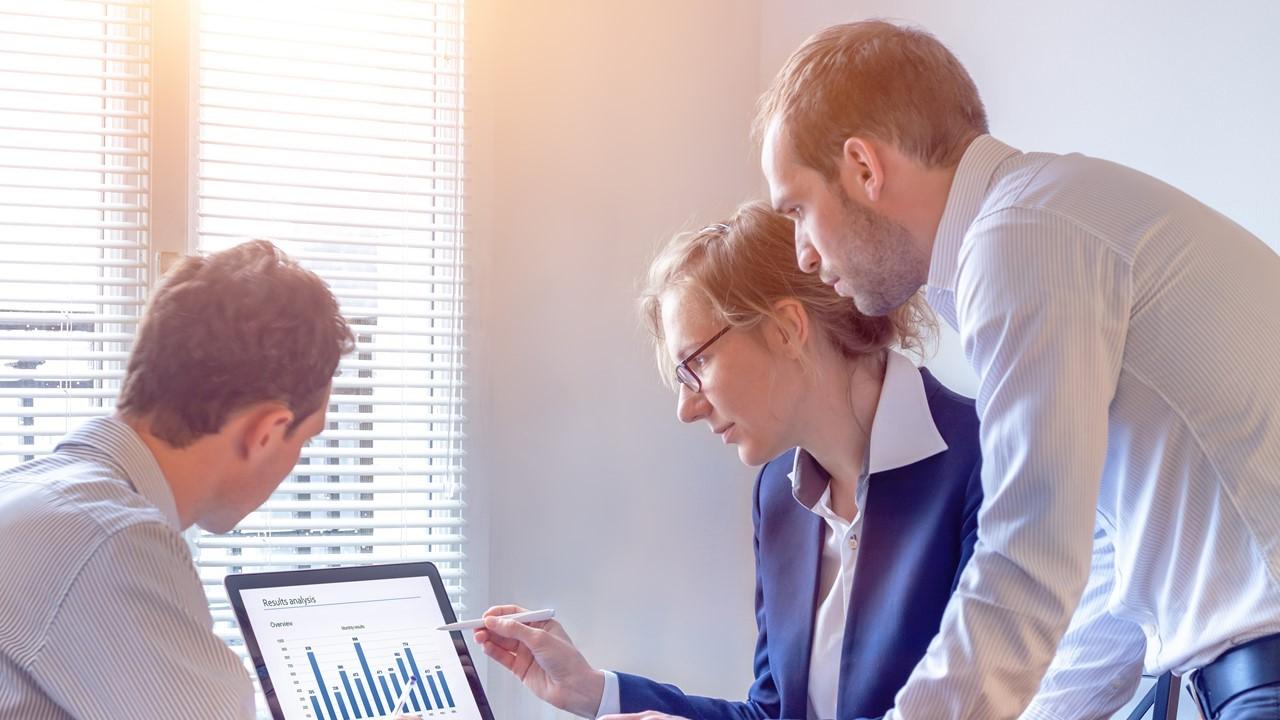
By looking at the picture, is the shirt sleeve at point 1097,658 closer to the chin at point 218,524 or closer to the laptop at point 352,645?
the laptop at point 352,645

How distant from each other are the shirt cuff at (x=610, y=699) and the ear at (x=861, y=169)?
95 centimetres

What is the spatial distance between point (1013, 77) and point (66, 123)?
1918 millimetres

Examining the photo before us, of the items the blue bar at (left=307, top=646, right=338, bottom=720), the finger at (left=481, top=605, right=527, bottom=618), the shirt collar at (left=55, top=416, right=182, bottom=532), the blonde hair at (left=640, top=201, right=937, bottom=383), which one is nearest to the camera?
the shirt collar at (left=55, top=416, right=182, bottom=532)

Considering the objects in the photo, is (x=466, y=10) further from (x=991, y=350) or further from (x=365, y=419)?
(x=991, y=350)

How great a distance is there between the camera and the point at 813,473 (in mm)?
1891

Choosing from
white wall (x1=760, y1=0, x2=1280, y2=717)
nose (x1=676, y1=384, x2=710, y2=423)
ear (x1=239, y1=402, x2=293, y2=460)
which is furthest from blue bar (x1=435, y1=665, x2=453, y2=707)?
white wall (x1=760, y1=0, x2=1280, y2=717)

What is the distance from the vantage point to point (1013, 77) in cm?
228

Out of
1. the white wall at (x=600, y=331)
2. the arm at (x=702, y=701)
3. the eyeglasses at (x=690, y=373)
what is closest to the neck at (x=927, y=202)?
the eyeglasses at (x=690, y=373)

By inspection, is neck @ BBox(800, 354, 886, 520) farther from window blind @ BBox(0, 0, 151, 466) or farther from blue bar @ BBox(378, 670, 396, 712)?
window blind @ BBox(0, 0, 151, 466)

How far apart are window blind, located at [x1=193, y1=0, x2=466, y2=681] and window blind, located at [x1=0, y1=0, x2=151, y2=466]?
0.50 feet

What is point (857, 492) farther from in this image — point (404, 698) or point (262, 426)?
point (262, 426)

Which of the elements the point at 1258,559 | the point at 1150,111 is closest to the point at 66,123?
the point at 1150,111

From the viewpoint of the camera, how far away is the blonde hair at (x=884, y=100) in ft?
4.35

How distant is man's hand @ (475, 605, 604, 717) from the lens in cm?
189
